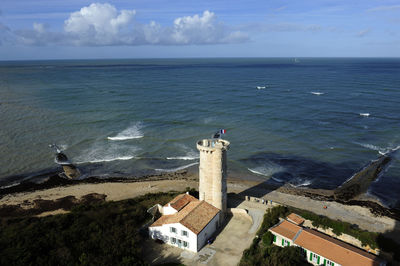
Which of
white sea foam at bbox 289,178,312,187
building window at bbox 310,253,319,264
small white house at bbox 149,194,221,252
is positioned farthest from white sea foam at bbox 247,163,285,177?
building window at bbox 310,253,319,264

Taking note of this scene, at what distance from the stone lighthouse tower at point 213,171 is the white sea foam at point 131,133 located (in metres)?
31.2

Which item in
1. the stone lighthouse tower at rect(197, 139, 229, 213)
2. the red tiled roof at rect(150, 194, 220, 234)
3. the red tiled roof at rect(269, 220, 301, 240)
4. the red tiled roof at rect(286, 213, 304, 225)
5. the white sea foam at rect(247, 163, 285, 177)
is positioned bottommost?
the white sea foam at rect(247, 163, 285, 177)

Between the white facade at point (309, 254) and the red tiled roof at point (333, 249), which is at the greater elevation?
the red tiled roof at point (333, 249)

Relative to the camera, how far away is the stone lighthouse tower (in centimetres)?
2586

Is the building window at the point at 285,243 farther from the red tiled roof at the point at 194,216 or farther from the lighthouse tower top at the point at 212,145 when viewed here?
the lighthouse tower top at the point at 212,145

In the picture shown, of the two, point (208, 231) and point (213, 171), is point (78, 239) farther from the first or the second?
point (213, 171)

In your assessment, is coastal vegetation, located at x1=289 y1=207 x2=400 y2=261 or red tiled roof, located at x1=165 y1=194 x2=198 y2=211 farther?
red tiled roof, located at x1=165 y1=194 x2=198 y2=211

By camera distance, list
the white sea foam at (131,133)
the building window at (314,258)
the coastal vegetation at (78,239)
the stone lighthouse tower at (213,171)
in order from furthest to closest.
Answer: the white sea foam at (131,133) < the stone lighthouse tower at (213,171) < the building window at (314,258) < the coastal vegetation at (78,239)

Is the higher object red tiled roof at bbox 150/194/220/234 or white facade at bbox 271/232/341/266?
red tiled roof at bbox 150/194/220/234

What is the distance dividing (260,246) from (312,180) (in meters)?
19.8

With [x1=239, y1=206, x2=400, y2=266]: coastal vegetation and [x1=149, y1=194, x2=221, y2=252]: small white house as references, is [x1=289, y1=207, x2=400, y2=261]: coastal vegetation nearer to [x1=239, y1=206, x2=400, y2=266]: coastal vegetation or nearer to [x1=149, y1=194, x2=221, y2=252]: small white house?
[x1=239, y1=206, x2=400, y2=266]: coastal vegetation

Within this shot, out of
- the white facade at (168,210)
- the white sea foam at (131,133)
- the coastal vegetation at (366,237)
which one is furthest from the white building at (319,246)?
the white sea foam at (131,133)

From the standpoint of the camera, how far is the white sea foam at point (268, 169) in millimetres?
42656

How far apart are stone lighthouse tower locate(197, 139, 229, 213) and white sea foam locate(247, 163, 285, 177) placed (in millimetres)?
16056
